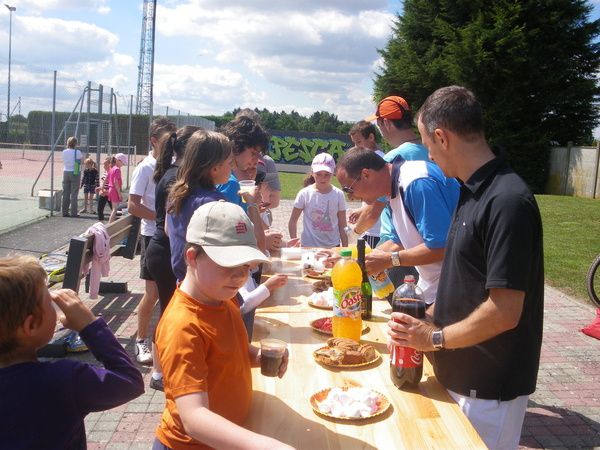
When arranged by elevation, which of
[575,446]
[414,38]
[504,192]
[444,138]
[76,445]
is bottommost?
[575,446]

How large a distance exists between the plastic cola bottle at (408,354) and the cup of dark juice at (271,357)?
0.45 meters

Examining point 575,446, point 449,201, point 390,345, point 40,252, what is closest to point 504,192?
point 390,345

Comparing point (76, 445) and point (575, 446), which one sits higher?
point (76, 445)

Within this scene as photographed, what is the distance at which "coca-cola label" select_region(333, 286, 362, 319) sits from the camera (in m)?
2.75

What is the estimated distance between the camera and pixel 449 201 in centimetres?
301

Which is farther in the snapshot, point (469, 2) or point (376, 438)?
point (469, 2)

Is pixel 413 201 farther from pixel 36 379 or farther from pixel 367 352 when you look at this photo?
pixel 36 379

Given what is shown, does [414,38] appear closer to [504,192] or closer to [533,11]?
[533,11]

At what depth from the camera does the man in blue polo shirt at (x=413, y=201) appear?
294cm

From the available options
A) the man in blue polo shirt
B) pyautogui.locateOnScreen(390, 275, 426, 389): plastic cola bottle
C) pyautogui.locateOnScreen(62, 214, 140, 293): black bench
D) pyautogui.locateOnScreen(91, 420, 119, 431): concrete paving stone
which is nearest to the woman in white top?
pyautogui.locateOnScreen(62, 214, 140, 293): black bench

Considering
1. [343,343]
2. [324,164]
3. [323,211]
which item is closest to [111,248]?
[323,211]

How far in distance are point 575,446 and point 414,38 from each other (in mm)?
32255

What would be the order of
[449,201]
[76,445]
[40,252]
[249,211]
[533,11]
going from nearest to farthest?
[76,445]
[449,201]
[249,211]
[40,252]
[533,11]

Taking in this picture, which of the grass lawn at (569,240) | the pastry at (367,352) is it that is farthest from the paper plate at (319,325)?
the grass lawn at (569,240)
